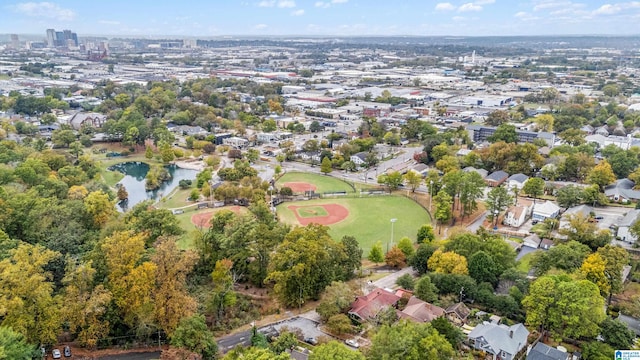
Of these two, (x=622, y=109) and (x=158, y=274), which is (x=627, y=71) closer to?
(x=622, y=109)

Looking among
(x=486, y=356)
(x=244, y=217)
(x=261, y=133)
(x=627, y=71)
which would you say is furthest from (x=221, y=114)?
(x=627, y=71)

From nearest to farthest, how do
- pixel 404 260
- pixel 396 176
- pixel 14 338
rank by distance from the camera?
pixel 14 338, pixel 404 260, pixel 396 176

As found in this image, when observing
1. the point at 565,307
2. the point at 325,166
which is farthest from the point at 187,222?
the point at 565,307

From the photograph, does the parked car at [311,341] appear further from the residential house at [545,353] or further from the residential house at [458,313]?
the residential house at [545,353]

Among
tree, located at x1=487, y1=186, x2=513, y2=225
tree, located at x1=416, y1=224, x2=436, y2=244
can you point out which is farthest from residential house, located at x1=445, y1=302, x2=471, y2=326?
tree, located at x1=487, y1=186, x2=513, y2=225

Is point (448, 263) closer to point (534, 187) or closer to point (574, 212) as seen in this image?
point (574, 212)
